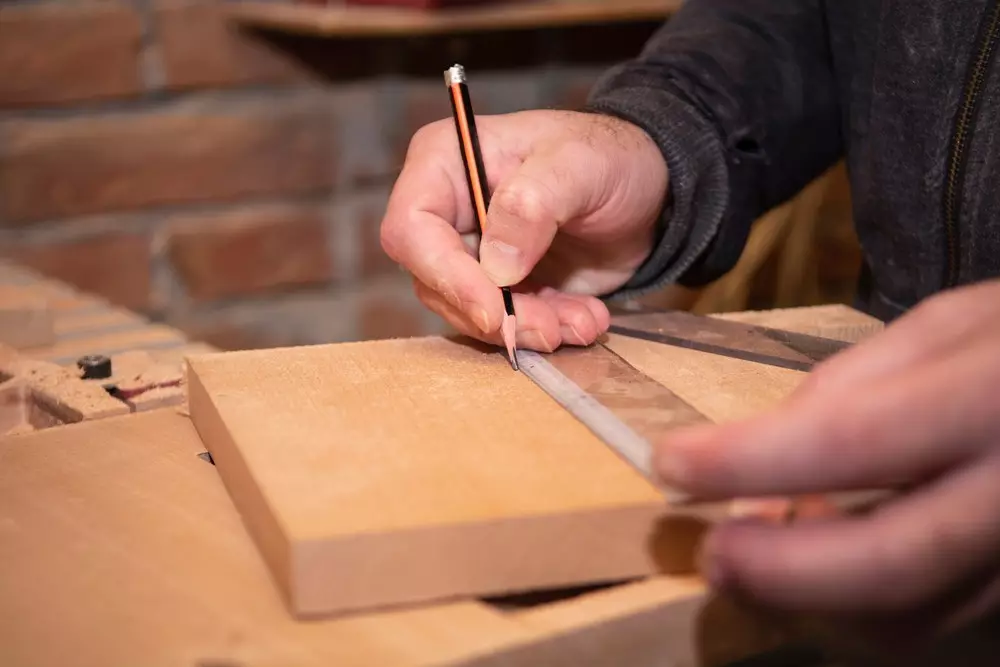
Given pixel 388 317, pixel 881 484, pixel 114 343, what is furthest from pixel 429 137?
pixel 388 317

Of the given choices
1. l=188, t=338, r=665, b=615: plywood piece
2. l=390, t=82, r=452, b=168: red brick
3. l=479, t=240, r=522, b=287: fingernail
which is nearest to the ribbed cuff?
l=479, t=240, r=522, b=287: fingernail

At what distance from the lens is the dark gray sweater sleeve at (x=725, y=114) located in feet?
3.01

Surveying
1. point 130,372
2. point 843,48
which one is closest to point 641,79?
point 843,48

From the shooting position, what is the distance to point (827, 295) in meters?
1.99

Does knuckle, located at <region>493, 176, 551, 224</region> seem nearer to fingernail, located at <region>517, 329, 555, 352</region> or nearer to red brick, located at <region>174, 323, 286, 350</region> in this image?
fingernail, located at <region>517, 329, 555, 352</region>

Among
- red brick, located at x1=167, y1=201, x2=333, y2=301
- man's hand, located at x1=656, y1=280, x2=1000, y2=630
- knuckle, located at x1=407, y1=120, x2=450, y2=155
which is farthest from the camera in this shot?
red brick, located at x1=167, y1=201, x2=333, y2=301

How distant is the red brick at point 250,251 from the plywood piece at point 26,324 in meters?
0.68

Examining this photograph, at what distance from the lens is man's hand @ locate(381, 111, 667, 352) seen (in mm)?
732

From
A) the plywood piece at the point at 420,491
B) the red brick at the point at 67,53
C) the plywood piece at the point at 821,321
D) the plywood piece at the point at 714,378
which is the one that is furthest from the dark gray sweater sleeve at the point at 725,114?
the red brick at the point at 67,53

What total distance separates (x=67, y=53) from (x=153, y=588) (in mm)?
1114

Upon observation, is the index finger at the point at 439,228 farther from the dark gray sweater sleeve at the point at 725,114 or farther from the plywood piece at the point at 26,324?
the plywood piece at the point at 26,324

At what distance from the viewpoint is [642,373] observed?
26.7 inches

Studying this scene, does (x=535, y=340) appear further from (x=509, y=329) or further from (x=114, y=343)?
(x=114, y=343)

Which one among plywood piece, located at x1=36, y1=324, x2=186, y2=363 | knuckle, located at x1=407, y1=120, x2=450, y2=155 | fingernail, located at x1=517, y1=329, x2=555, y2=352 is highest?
knuckle, located at x1=407, y1=120, x2=450, y2=155
